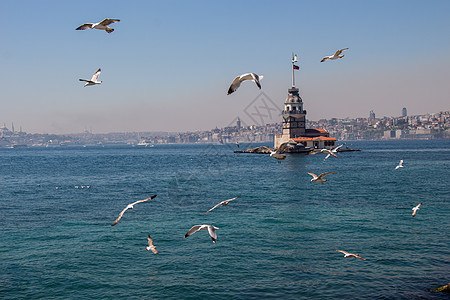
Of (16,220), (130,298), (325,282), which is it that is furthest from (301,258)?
(16,220)

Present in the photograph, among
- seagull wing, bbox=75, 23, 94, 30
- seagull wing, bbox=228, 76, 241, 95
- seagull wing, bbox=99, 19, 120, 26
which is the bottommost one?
seagull wing, bbox=228, 76, 241, 95

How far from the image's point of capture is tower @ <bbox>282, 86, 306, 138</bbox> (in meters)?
138

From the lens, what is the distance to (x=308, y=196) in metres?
40.7

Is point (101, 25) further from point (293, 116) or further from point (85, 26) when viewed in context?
point (293, 116)

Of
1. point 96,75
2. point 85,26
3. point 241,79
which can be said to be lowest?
point 241,79

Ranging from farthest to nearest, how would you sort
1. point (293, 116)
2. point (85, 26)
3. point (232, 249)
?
1. point (293, 116)
2. point (232, 249)
3. point (85, 26)

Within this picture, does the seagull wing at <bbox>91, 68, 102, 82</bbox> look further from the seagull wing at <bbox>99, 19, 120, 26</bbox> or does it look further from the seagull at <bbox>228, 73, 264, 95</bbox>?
the seagull at <bbox>228, 73, 264, 95</bbox>

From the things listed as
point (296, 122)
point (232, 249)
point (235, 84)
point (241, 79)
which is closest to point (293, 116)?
point (296, 122)

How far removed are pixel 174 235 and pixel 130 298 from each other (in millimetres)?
8749

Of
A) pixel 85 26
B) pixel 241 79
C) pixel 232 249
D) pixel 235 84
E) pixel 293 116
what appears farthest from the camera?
pixel 293 116

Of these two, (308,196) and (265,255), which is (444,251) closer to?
(265,255)

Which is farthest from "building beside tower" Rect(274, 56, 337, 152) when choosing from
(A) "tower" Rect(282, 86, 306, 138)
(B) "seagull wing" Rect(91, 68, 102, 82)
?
(B) "seagull wing" Rect(91, 68, 102, 82)

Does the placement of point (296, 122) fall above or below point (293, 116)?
below

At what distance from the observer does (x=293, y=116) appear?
451 ft
